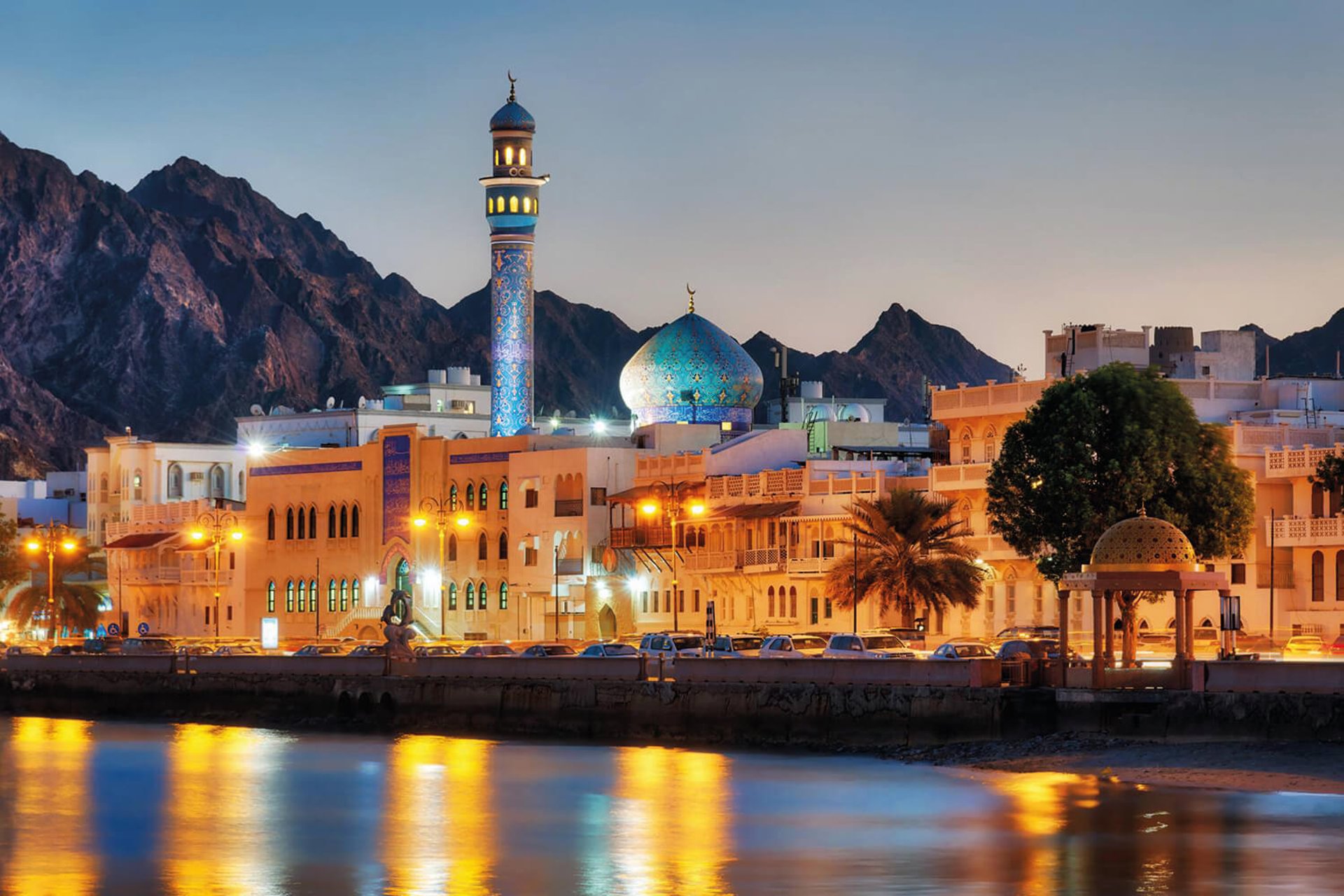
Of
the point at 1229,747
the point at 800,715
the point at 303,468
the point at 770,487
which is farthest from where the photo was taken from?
the point at 303,468

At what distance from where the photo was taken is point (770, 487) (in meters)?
87.5

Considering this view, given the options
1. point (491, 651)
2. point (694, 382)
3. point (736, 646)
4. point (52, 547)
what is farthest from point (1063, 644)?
point (52, 547)

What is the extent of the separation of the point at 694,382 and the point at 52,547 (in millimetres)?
26130

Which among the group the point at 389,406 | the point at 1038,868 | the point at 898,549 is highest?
the point at 389,406

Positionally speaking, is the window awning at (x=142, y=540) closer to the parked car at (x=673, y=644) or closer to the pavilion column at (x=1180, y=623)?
the parked car at (x=673, y=644)

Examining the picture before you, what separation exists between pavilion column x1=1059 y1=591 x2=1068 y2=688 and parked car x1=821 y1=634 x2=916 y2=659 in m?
3.91

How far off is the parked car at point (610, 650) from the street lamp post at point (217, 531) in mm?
40338

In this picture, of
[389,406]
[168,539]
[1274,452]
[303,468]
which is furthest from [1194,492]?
[389,406]

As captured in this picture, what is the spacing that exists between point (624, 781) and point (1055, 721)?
8.88m

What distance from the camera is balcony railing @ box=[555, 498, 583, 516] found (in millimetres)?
94438

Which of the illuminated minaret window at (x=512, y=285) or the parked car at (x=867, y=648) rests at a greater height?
the illuminated minaret window at (x=512, y=285)

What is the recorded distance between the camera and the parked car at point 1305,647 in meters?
65.1

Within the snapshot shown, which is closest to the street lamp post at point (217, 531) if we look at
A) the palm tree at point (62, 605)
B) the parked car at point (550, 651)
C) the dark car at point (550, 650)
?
the palm tree at point (62, 605)

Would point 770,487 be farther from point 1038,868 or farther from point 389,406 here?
point 389,406
